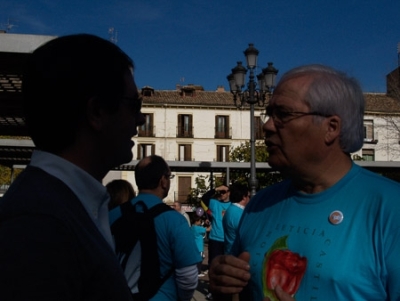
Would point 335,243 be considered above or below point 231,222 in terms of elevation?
above

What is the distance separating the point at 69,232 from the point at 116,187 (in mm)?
4058

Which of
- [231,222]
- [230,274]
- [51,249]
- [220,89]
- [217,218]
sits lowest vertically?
[217,218]

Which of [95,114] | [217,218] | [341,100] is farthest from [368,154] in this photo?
[95,114]

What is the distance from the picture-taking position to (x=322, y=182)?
2016 mm

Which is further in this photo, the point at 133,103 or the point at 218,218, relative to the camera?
the point at 218,218

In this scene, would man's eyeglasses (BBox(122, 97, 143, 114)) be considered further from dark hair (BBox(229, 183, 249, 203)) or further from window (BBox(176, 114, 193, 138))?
window (BBox(176, 114, 193, 138))

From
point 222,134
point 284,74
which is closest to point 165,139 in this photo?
point 222,134

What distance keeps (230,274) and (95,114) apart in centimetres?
75

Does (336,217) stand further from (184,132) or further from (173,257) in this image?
(184,132)

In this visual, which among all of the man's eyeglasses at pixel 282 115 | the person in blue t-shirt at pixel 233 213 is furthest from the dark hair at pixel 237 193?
the man's eyeglasses at pixel 282 115

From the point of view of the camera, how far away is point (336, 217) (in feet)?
6.13

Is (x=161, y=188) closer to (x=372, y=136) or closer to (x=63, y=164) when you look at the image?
(x=63, y=164)

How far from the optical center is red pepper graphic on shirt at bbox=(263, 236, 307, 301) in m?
1.84

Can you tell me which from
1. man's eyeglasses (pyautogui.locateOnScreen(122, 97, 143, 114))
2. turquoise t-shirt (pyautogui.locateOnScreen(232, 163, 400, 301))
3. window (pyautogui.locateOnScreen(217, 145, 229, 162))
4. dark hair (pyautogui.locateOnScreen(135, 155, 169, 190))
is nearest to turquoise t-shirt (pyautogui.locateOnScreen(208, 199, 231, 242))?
dark hair (pyautogui.locateOnScreen(135, 155, 169, 190))
